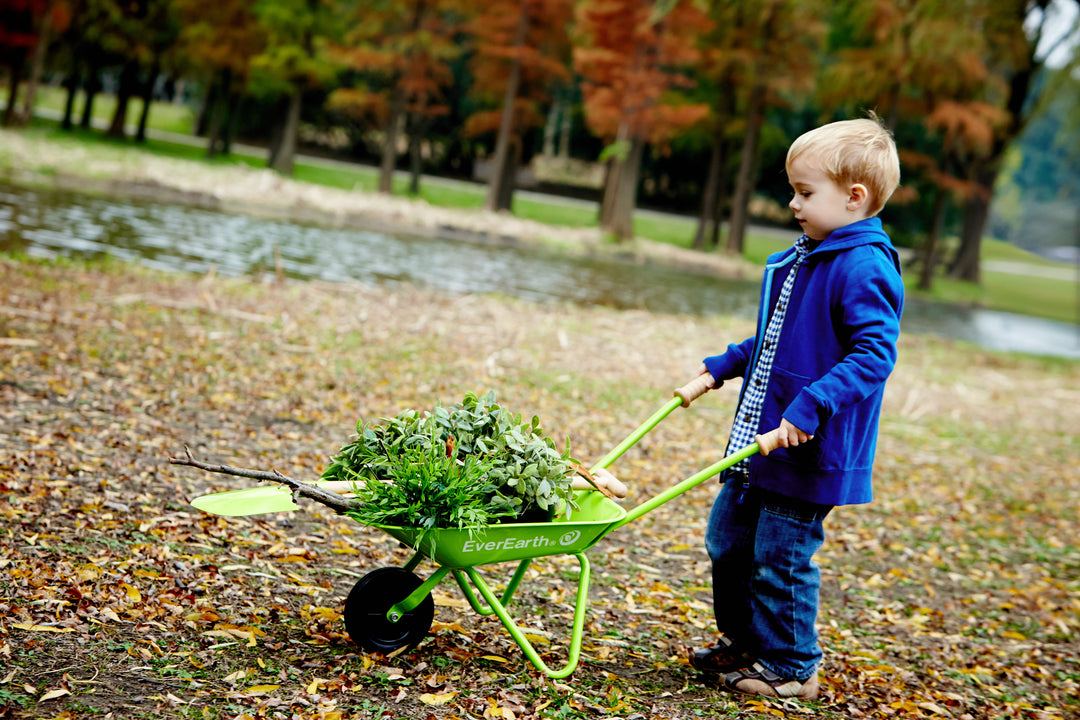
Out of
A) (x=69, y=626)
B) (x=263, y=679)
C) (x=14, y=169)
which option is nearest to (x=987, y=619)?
(x=263, y=679)

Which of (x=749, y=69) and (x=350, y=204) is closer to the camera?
(x=350, y=204)

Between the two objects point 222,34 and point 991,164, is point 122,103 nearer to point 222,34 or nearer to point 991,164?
point 222,34

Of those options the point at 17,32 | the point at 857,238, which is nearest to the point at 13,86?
the point at 17,32

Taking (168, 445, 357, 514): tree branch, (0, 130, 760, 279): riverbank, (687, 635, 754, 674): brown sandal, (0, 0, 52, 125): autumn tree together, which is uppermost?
(0, 0, 52, 125): autumn tree

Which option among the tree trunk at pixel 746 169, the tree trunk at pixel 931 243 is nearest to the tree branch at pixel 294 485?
the tree trunk at pixel 746 169

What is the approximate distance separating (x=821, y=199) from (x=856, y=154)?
0.62 ft

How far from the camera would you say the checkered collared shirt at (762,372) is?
11.2 ft

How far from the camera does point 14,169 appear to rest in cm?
1869

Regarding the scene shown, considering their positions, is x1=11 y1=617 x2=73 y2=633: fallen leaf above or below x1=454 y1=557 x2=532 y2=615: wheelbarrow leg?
below

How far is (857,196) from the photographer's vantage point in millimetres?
3199

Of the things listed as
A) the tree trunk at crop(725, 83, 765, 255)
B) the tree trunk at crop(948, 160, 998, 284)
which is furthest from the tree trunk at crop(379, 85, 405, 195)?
the tree trunk at crop(948, 160, 998, 284)

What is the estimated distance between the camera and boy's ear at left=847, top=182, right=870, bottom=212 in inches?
125

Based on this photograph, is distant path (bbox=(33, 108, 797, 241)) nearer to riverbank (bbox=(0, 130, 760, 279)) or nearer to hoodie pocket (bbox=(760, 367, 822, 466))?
riverbank (bbox=(0, 130, 760, 279))

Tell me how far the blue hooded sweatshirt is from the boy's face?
0.14ft
